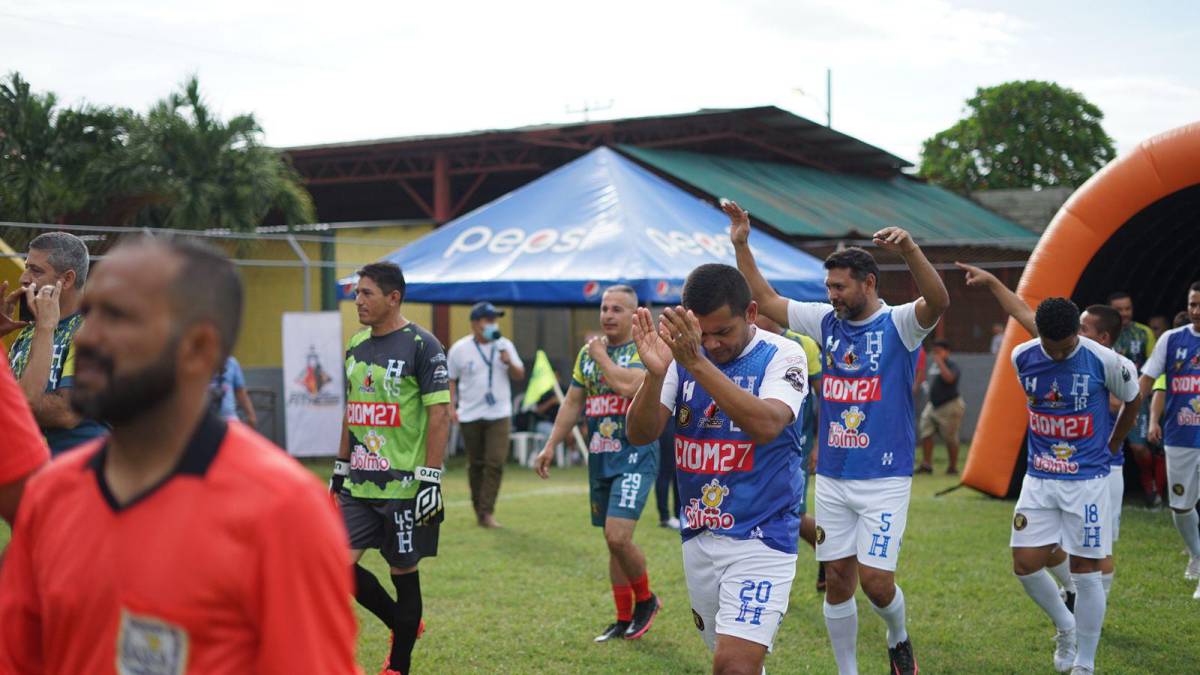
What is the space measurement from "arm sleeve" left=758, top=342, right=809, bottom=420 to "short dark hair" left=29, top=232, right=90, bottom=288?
115 inches

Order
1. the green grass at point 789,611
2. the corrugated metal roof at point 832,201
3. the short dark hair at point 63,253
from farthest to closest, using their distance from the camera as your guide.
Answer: the corrugated metal roof at point 832,201, the green grass at point 789,611, the short dark hair at point 63,253

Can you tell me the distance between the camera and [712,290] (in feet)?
14.4

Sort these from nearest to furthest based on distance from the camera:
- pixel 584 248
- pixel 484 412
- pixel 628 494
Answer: pixel 628 494 < pixel 484 412 < pixel 584 248

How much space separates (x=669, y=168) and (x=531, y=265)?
6818mm

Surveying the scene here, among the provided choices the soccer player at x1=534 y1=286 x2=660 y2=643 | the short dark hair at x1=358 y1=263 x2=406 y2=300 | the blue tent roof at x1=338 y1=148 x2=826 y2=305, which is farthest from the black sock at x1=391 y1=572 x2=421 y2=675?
the blue tent roof at x1=338 y1=148 x2=826 y2=305

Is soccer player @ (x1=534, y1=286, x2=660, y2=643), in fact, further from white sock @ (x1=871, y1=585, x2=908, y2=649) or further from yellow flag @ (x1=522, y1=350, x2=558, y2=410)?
yellow flag @ (x1=522, y1=350, x2=558, y2=410)

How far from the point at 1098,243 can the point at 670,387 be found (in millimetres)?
8753

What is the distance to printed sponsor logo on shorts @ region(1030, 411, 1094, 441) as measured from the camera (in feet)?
22.4

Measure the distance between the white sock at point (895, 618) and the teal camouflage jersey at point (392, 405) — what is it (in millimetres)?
2452

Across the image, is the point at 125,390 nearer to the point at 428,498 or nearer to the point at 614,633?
the point at 428,498

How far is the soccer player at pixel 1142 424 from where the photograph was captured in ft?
39.9

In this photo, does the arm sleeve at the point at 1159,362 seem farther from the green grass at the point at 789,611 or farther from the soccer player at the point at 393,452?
the soccer player at the point at 393,452

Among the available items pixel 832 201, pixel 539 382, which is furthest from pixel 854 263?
pixel 832 201


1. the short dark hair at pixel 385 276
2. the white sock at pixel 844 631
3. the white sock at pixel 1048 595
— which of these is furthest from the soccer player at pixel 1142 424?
the short dark hair at pixel 385 276
